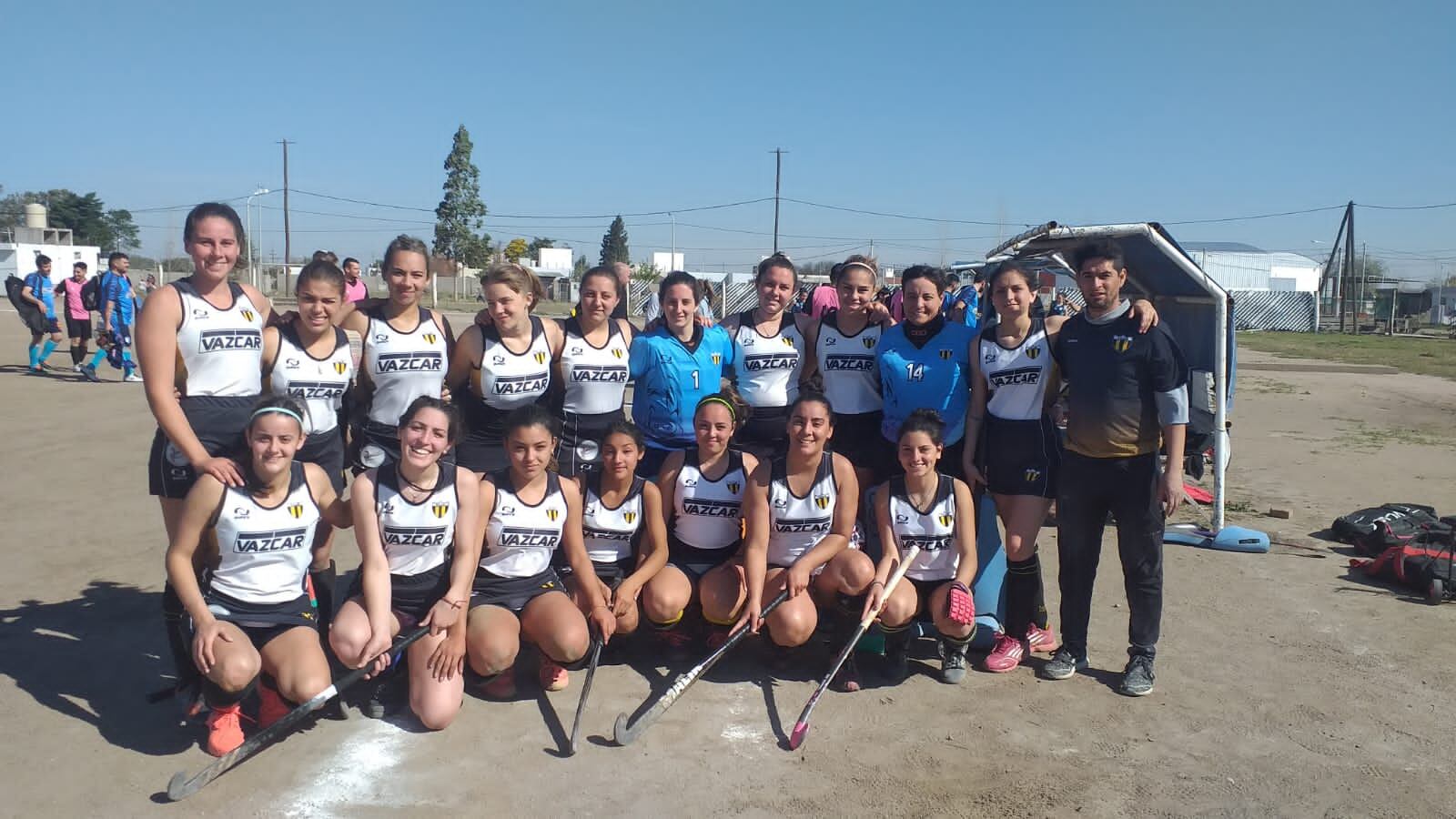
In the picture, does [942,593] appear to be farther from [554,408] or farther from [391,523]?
[391,523]

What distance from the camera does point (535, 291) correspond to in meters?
4.75

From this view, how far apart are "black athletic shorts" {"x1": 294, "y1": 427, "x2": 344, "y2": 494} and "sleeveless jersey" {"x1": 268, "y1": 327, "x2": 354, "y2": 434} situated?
0.04 metres

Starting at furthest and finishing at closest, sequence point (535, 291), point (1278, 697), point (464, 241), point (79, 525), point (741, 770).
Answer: point (464, 241), point (79, 525), point (535, 291), point (1278, 697), point (741, 770)

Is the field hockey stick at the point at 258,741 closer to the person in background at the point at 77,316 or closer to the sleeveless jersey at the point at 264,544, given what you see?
the sleeveless jersey at the point at 264,544

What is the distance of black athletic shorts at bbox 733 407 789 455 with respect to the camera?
5.05 metres

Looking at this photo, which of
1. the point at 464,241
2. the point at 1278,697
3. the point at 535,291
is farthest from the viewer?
the point at 464,241

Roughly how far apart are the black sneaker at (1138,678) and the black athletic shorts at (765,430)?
1.89m

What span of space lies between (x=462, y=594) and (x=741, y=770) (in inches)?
50.7

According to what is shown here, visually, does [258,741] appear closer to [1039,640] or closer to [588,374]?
[588,374]

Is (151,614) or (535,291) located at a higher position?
(535,291)

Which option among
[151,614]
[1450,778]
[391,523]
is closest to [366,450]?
[391,523]

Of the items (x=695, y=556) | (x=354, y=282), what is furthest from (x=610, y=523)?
(x=354, y=282)

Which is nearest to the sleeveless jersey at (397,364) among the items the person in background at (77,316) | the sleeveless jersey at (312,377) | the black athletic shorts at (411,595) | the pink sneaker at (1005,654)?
the sleeveless jersey at (312,377)

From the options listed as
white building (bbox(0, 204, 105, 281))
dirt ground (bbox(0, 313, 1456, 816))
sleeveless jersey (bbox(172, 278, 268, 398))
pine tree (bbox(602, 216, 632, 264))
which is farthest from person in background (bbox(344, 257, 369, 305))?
pine tree (bbox(602, 216, 632, 264))
